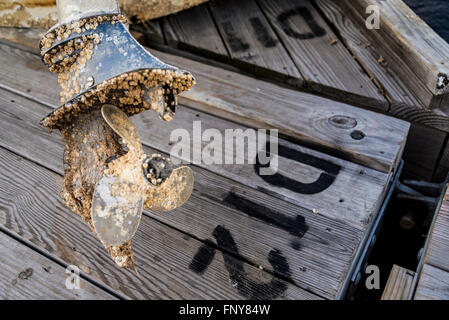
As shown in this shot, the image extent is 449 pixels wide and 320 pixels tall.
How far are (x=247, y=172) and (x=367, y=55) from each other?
3.55 feet

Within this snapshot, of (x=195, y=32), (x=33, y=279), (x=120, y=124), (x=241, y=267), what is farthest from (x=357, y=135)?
(x=33, y=279)

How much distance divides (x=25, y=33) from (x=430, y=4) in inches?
101

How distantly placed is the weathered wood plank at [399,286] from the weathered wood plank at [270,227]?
14cm

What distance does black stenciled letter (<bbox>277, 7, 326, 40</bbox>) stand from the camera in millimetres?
2479

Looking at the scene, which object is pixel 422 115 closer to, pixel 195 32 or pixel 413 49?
pixel 413 49

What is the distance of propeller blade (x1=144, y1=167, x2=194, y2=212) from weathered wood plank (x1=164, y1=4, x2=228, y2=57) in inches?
52.1

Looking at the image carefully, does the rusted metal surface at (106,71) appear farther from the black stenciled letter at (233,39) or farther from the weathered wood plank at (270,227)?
the black stenciled letter at (233,39)

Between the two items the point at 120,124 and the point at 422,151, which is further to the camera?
the point at 422,151

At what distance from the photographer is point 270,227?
59.9 inches

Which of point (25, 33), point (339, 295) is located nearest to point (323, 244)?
point (339, 295)

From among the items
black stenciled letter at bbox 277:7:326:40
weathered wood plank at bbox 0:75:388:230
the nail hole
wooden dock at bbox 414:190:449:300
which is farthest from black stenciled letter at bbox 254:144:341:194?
black stenciled letter at bbox 277:7:326:40

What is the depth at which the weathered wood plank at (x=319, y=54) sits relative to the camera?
212 cm

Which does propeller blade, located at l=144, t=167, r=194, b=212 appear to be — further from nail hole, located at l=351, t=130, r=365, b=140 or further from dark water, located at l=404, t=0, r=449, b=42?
dark water, located at l=404, t=0, r=449, b=42

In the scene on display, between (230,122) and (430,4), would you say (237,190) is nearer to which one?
(230,122)
